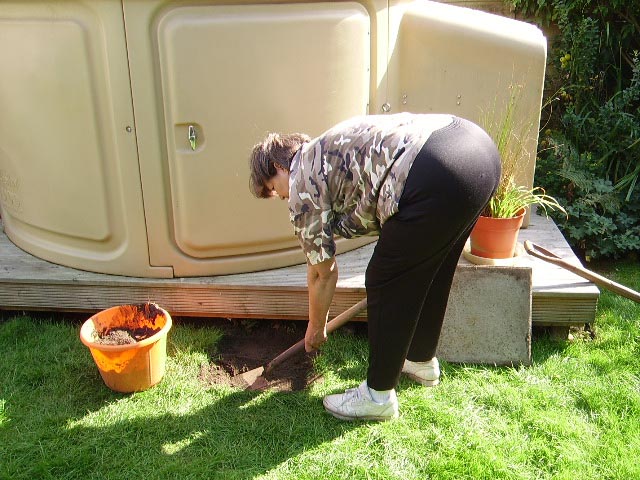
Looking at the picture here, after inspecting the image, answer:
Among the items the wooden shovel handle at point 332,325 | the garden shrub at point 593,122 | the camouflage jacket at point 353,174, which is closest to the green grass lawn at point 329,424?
the wooden shovel handle at point 332,325

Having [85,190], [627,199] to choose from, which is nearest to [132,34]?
[85,190]

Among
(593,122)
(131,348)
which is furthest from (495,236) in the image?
(593,122)

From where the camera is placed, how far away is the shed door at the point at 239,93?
9.89 feet

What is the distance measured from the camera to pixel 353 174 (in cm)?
224

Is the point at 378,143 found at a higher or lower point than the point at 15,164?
higher

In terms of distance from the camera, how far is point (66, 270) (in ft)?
11.7

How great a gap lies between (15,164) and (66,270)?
676mm

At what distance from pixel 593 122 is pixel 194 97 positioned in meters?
3.18

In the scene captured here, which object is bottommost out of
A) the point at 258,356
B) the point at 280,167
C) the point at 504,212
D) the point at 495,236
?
the point at 258,356

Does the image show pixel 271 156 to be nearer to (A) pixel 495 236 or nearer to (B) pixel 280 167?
(B) pixel 280 167

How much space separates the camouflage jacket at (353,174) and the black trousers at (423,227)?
0.06 metres

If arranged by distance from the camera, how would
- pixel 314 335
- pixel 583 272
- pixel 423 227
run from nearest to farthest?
pixel 423 227 → pixel 314 335 → pixel 583 272

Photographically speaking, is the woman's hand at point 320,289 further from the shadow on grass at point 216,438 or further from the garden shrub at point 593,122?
the garden shrub at point 593,122

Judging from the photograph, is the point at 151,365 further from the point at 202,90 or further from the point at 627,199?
the point at 627,199
